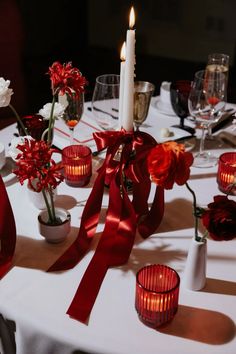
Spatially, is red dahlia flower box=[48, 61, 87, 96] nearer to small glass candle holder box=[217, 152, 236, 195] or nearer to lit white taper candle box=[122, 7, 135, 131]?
lit white taper candle box=[122, 7, 135, 131]

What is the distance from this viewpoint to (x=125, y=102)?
1.16 m

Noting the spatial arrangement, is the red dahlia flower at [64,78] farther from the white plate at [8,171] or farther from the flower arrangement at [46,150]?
the white plate at [8,171]

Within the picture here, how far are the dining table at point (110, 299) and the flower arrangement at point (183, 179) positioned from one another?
160 millimetres

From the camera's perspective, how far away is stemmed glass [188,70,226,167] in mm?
1372

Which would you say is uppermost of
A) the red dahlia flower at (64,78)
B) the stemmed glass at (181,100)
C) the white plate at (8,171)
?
the red dahlia flower at (64,78)

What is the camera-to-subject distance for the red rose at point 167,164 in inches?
32.9

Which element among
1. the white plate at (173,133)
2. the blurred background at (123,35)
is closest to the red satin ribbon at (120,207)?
the white plate at (173,133)

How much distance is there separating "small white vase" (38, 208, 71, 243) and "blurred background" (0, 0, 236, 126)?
63.5 inches

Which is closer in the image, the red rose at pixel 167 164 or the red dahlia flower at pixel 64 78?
the red rose at pixel 167 164

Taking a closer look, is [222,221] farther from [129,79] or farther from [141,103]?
[141,103]

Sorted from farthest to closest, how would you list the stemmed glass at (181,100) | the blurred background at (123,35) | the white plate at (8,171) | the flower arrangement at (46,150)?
the blurred background at (123,35), the stemmed glass at (181,100), the white plate at (8,171), the flower arrangement at (46,150)

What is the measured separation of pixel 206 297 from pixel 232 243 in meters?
0.18

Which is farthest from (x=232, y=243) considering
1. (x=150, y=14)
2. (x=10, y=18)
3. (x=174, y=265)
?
(x=150, y=14)

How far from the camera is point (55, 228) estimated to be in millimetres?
1048
